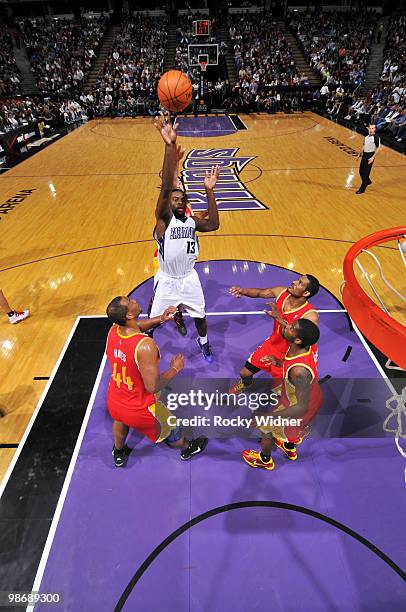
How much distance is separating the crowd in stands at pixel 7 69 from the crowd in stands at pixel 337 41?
57.0 ft

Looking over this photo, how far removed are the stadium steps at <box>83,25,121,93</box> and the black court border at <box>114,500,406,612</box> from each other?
25262mm

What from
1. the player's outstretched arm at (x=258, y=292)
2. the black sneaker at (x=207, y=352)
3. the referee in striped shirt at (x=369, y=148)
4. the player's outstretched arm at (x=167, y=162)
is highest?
the player's outstretched arm at (x=167, y=162)

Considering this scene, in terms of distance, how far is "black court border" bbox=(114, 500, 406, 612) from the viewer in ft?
8.51

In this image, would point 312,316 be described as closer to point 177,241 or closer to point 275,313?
point 275,313

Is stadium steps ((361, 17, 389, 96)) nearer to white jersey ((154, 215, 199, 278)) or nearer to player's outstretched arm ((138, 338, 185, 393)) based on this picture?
white jersey ((154, 215, 199, 278))

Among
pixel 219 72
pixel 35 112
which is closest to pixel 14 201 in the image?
pixel 35 112

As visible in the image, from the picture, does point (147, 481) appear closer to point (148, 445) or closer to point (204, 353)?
point (148, 445)

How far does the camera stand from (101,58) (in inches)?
1005

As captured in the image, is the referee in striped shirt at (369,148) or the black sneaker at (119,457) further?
the referee in striped shirt at (369,148)

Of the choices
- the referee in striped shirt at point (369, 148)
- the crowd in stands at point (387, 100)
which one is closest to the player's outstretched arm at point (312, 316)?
the referee in striped shirt at point (369, 148)

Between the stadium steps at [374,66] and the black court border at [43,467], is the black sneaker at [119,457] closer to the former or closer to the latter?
the black court border at [43,467]

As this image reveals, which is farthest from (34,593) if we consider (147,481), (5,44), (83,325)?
(5,44)

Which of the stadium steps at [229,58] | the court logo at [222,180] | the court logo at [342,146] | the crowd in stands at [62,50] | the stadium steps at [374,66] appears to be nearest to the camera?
the court logo at [222,180]

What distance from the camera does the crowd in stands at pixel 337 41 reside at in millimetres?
21180
